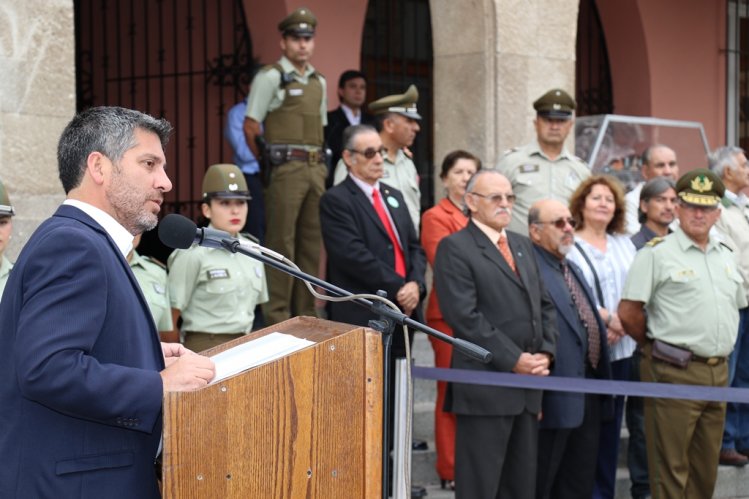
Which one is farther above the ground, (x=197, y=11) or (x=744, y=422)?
(x=197, y=11)

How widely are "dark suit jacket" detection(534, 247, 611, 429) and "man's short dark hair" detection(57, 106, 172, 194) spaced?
3894 mm

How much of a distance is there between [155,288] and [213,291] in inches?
12.0

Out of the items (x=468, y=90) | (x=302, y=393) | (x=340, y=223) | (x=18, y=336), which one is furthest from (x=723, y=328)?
(x=18, y=336)

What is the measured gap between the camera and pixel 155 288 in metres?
6.23

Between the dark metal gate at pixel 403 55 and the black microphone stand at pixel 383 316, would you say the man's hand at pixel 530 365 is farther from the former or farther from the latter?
the dark metal gate at pixel 403 55

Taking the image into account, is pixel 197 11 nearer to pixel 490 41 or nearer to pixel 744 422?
pixel 490 41

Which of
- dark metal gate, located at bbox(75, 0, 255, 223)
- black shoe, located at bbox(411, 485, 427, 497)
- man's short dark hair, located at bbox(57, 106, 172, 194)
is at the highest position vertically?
dark metal gate, located at bbox(75, 0, 255, 223)

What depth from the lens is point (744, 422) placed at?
8070 mm

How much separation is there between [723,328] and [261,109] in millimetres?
3165

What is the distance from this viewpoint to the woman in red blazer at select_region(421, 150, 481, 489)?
6.99 metres

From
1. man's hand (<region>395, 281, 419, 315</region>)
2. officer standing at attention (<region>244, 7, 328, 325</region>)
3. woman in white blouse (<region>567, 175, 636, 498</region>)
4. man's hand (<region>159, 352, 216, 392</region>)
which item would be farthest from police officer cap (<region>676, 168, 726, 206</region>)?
man's hand (<region>159, 352, 216, 392</region>)

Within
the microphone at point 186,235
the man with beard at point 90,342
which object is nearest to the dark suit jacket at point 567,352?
the microphone at point 186,235

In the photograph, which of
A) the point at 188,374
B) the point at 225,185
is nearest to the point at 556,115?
the point at 225,185

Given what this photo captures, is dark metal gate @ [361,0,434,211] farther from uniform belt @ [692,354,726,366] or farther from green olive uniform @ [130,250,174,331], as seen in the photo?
green olive uniform @ [130,250,174,331]
